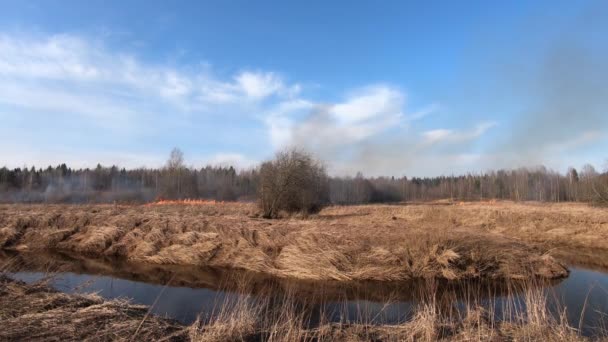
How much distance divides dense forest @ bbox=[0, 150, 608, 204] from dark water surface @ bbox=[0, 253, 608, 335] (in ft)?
148

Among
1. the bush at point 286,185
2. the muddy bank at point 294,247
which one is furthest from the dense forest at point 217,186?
the muddy bank at point 294,247

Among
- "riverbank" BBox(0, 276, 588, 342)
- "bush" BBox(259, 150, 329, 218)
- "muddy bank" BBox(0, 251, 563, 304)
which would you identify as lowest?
"muddy bank" BBox(0, 251, 563, 304)

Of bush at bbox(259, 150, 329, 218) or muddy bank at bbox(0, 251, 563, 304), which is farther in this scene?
bush at bbox(259, 150, 329, 218)

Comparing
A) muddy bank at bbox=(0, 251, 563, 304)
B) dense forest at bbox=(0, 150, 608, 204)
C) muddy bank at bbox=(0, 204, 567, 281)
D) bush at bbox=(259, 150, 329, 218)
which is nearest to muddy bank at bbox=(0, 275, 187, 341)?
muddy bank at bbox=(0, 251, 563, 304)

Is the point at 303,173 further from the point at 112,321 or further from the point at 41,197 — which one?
the point at 41,197

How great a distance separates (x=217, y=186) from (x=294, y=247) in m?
68.0

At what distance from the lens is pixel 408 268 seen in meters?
13.6

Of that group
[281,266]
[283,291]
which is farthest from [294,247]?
[283,291]

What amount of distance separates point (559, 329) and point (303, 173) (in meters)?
21.6

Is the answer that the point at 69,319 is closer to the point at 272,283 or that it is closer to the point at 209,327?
the point at 209,327

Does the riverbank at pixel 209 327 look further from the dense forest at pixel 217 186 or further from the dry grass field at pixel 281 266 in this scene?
the dense forest at pixel 217 186

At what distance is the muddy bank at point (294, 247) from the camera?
13586mm

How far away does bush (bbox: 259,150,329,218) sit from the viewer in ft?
88.0

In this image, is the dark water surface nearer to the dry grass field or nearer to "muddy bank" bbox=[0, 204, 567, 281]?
the dry grass field
